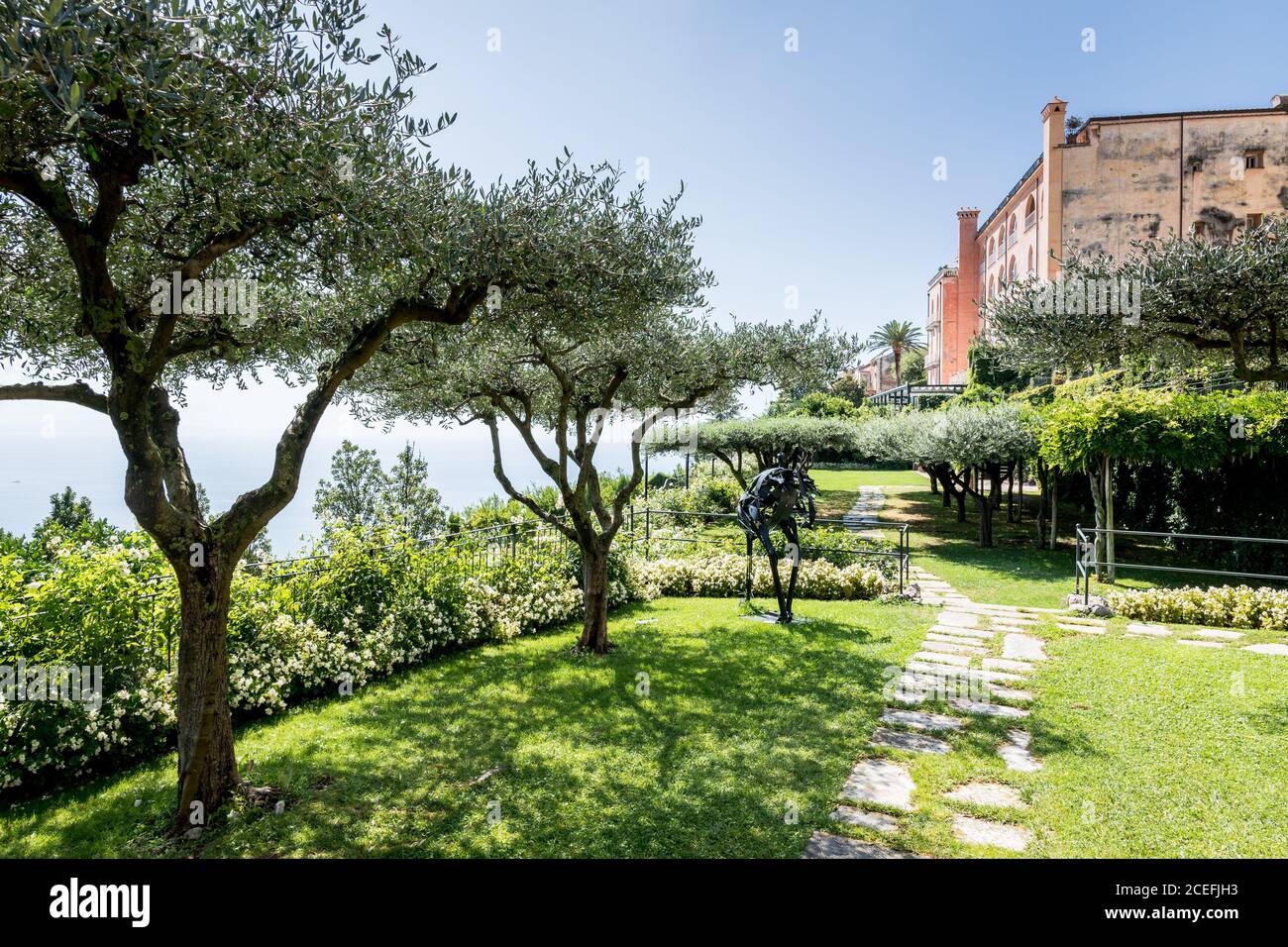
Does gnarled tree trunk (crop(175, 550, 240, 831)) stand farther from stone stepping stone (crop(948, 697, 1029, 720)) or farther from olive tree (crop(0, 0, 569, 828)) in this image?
stone stepping stone (crop(948, 697, 1029, 720))

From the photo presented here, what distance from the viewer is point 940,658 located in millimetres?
7535

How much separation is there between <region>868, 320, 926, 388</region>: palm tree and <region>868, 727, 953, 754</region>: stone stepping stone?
54.9 m

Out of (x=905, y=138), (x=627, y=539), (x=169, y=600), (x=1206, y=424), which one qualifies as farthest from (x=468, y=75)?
(x=1206, y=424)

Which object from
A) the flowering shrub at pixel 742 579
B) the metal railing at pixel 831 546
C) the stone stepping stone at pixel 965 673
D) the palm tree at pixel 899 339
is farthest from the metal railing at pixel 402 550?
the palm tree at pixel 899 339

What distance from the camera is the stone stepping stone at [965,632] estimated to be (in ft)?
27.9

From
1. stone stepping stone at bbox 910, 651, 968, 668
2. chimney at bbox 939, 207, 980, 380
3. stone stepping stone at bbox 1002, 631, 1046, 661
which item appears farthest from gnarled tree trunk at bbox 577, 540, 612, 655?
chimney at bbox 939, 207, 980, 380

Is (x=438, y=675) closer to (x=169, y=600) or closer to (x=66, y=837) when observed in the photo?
(x=169, y=600)

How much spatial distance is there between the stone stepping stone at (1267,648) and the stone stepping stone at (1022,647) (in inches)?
87.0

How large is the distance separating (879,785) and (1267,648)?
6646 mm

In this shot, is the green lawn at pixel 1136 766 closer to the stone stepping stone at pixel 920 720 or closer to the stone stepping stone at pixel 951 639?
the stone stepping stone at pixel 920 720

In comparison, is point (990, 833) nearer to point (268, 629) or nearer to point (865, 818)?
point (865, 818)

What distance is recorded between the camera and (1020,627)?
29.6ft

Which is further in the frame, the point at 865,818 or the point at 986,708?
the point at 986,708

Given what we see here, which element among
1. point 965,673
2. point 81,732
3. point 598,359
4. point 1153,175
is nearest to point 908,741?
point 965,673
